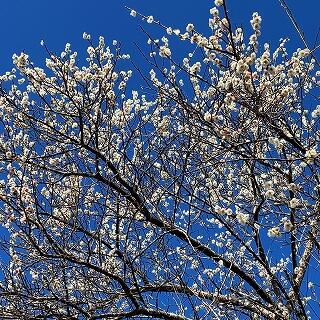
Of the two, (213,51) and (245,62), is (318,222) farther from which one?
(213,51)

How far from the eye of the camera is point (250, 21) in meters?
4.90

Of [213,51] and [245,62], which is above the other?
[213,51]

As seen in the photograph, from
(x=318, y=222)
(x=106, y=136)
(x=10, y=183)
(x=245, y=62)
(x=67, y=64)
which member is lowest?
(x=318, y=222)

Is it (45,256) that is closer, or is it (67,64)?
(45,256)

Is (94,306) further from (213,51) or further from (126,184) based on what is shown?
(213,51)

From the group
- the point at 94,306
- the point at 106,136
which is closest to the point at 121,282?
the point at 94,306

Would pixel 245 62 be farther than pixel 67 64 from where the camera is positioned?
No

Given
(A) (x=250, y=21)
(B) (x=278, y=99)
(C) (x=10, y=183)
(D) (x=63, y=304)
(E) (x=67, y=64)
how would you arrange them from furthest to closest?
1. (E) (x=67, y=64)
2. (C) (x=10, y=183)
3. (D) (x=63, y=304)
4. (A) (x=250, y=21)
5. (B) (x=278, y=99)

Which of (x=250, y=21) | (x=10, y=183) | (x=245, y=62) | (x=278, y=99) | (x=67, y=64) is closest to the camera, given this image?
(x=245, y=62)

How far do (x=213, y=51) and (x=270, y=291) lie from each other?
308 centimetres

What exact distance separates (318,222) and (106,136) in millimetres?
3526

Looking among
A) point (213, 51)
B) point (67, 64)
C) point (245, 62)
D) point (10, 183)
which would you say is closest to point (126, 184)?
point (10, 183)

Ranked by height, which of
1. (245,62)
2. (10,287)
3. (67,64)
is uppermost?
(67,64)

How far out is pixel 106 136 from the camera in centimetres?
691
